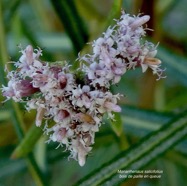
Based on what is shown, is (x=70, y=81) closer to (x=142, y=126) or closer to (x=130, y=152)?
(x=130, y=152)

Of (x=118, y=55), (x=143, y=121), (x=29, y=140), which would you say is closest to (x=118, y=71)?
(x=118, y=55)

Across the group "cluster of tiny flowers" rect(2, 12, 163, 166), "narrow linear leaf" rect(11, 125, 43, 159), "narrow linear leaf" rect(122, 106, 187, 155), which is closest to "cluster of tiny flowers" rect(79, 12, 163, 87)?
"cluster of tiny flowers" rect(2, 12, 163, 166)

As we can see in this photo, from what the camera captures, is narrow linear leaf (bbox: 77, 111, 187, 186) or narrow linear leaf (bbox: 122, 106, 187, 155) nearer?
narrow linear leaf (bbox: 77, 111, 187, 186)

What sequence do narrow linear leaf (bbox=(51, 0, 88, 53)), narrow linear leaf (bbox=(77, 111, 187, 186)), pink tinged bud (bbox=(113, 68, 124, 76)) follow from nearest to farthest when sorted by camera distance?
pink tinged bud (bbox=(113, 68, 124, 76)) < narrow linear leaf (bbox=(77, 111, 187, 186)) < narrow linear leaf (bbox=(51, 0, 88, 53))

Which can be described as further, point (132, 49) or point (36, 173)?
point (36, 173)

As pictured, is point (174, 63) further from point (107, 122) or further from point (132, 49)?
point (132, 49)

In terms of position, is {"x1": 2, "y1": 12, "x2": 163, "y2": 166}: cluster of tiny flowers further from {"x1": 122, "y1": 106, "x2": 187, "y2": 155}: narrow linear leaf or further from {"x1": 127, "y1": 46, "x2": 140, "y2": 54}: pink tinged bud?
{"x1": 122, "y1": 106, "x2": 187, "y2": 155}: narrow linear leaf

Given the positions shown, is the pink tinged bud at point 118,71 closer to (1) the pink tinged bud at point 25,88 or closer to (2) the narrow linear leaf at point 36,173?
(1) the pink tinged bud at point 25,88
